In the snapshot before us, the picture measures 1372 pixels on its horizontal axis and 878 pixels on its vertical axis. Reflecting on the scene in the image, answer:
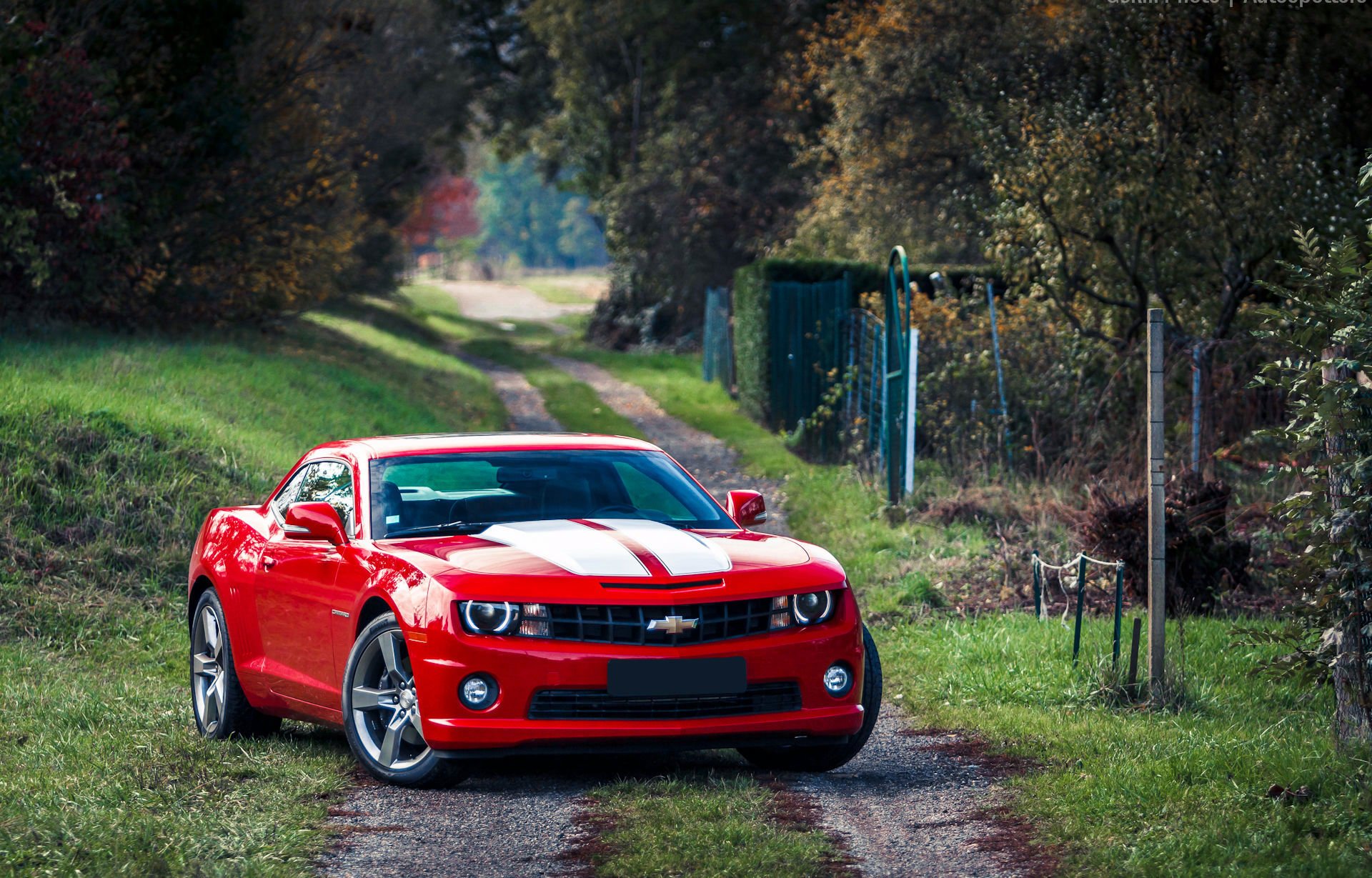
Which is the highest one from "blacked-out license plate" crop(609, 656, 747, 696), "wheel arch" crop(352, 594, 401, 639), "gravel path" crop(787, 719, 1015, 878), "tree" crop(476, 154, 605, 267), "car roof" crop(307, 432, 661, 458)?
"tree" crop(476, 154, 605, 267)

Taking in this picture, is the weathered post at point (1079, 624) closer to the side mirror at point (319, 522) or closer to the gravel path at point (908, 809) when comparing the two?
the gravel path at point (908, 809)

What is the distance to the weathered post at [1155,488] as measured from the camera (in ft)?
24.6

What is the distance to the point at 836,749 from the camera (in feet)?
22.3

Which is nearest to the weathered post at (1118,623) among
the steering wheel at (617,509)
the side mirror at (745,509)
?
the side mirror at (745,509)

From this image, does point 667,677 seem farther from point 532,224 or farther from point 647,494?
point 532,224

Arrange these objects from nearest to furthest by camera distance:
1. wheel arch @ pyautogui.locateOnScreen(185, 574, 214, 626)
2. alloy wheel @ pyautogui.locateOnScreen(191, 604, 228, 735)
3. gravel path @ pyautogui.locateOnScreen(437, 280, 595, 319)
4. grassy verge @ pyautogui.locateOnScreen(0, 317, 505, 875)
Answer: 1. grassy verge @ pyautogui.locateOnScreen(0, 317, 505, 875)
2. alloy wheel @ pyautogui.locateOnScreen(191, 604, 228, 735)
3. wheel arch @ pyautogui.locateOnScreen(185, 574, 214, 626)
4. gravel path @ pyautogui.locateOnScreen(437, 280, 595, 319)

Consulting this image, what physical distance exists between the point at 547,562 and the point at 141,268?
17.2 metres

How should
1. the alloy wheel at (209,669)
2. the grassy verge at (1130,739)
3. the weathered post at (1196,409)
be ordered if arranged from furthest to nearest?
the weathered post at (1196,409)
the alloy wheel at (209,669)
the grassy verge at (1130,739)

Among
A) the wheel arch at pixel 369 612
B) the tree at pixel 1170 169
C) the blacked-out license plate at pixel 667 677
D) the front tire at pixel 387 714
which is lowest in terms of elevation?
the front tire at pixel 387 714

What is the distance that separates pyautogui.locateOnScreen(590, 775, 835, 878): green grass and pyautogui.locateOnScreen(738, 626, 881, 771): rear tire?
0.43 metres

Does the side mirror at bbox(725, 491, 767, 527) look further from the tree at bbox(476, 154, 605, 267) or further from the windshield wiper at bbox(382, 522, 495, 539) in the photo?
the tree at bbox(476, 154, 605, 267)

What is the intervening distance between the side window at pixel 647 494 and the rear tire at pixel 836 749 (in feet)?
3.64

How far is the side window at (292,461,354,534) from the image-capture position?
7242 millimetres

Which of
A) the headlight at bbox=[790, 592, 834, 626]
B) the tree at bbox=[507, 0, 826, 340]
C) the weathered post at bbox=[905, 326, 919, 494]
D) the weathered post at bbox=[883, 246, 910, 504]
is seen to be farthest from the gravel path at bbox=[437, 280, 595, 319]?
the headlight at bbox=[790, 592, 834, 626]
